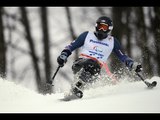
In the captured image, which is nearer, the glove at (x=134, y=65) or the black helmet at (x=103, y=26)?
the glove at (x=134, y=65)

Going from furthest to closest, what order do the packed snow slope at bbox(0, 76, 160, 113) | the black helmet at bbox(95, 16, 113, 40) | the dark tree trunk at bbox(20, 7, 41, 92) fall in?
the dark tree trunk at bbox(20, 7, 41, 92) < the black helmet at bbox(95, 16, 113, 40) < the packed snow slope at bbox(0, 76, 160, 113)

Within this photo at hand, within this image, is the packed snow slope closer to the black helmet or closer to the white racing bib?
the white racing bib

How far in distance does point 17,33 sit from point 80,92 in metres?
14.1

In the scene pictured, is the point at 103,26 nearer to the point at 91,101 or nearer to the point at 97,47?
the point at 97,47

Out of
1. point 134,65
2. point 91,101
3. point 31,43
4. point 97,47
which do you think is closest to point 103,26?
point 97,47

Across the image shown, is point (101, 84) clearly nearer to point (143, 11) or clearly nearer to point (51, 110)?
point (51, 110)

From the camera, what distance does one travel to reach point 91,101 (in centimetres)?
956

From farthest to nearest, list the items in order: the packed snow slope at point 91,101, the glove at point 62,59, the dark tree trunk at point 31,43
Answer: the dark tree trunk at point 31,43 < the glove at point 62,59 < the packed snow slope at point 91,101

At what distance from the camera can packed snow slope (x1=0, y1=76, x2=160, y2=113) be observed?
8688 mm

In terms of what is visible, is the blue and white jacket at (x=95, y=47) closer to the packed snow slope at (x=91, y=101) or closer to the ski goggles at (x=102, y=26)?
the ski goggles at (x=102, y=26)

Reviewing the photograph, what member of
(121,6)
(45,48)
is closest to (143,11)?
(121,6)

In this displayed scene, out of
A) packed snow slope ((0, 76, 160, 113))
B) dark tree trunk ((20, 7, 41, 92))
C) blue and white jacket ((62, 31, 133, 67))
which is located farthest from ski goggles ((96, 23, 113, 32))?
dark tree trunk ((20, 7, 41, 92))

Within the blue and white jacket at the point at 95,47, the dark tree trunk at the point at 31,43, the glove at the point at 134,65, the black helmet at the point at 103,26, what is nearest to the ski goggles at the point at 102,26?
the black helmet at the point at 103,26

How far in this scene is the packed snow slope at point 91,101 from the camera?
8688 millimetres
